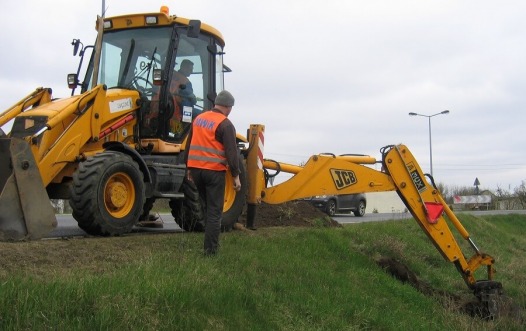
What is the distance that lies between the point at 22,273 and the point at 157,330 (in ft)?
4.75

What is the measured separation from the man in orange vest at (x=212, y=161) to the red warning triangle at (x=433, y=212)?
2978mm

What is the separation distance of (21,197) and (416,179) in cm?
515

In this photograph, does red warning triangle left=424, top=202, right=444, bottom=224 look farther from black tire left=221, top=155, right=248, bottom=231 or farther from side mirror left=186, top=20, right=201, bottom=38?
side mirror left=186, top=20, right=201, bottom=38

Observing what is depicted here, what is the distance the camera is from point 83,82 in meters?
9.80

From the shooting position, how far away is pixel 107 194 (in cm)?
770

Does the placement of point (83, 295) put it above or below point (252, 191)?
below

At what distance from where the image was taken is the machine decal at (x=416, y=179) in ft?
27.7

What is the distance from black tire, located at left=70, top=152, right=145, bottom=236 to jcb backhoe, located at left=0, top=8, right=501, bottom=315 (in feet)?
0.04

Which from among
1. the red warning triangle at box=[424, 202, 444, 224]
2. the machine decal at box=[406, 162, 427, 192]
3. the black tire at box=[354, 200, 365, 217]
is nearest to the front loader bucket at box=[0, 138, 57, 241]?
the machine decal at box=[406, 162, 427, 192]

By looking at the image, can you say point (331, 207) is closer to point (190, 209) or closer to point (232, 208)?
point (232, 208)

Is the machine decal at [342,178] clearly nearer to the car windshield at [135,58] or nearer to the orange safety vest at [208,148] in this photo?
the orange safety vest at [208,148]

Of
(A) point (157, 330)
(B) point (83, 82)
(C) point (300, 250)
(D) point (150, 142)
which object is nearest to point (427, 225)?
(C) point (300, 250)

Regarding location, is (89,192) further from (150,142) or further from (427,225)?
(427,225)

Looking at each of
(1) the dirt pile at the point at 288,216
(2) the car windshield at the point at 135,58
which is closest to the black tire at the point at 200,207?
(2) the car windshield at the point at 135,58
